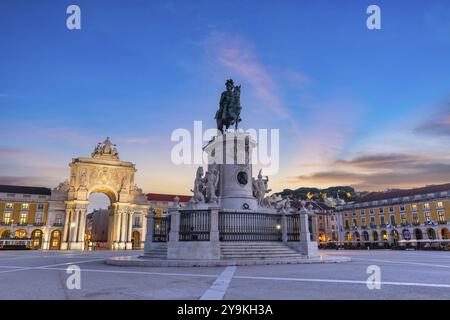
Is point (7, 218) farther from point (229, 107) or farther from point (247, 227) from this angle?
point (247, 227)

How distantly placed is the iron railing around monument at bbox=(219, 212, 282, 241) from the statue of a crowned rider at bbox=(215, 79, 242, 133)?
7465 millimetres

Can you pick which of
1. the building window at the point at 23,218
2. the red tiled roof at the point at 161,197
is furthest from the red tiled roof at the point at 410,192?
the building window at the point at 23,218

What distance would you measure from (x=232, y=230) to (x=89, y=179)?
6155 cm

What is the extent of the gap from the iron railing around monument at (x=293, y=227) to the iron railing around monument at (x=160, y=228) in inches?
278

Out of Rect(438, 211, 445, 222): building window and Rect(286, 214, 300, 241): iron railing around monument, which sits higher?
Rect(438, 211, 445, 222): building window

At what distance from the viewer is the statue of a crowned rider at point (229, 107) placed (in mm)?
21438

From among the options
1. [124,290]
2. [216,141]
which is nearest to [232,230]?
[216,141]

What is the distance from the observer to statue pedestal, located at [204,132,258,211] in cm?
1866

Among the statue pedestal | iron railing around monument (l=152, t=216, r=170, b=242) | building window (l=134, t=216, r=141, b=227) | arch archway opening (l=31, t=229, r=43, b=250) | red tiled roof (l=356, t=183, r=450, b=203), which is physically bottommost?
arch archway opening (l=31, t=229, r=43, b=250)

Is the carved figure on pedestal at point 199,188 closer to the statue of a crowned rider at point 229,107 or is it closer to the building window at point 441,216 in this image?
the statue of a crowned rider at point 229,107

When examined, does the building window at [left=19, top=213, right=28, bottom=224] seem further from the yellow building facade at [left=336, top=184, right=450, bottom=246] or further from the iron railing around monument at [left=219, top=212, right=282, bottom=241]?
the yellow building facade at [left=336, top=184, right=450, bottom=246]

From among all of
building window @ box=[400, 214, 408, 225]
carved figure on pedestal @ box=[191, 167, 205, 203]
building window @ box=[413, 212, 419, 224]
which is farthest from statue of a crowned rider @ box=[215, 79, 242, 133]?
building window @ box=[400, 214, 408, 225]
